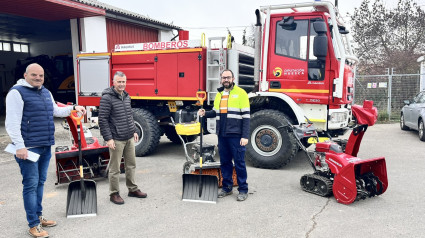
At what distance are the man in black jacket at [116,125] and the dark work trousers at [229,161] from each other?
1258mm

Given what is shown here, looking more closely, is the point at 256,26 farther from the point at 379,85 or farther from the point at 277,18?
the point at 379,85

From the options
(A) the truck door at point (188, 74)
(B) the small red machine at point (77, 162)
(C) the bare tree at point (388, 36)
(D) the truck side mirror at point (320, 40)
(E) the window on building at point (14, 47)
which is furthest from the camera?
(E) the window on building at point (14, 47)

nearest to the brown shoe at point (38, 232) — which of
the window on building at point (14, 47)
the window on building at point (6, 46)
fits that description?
the window on building at point (14, 47)

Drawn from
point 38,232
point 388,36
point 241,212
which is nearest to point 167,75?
point 241,212

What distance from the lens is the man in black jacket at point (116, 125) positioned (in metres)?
4.35

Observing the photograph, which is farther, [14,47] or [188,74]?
[14,47]

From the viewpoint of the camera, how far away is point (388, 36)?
1789cm

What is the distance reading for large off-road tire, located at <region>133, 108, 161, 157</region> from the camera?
283 inches

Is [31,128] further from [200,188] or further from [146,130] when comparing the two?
[146,130]

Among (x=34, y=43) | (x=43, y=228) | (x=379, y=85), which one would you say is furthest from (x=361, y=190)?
(x=34, y=43)

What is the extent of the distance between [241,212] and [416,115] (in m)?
7.91

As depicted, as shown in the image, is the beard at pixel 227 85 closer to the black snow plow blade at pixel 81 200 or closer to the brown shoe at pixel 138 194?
the brown shoe at pixel 138 194

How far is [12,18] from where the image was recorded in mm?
14594

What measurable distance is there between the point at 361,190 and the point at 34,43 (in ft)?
78.9
